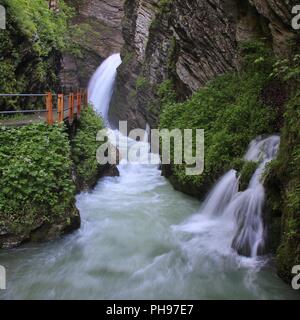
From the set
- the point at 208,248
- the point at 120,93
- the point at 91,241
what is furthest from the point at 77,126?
the point at 120,93

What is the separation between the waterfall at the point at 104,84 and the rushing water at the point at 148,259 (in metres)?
16.3

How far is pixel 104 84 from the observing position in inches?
1075

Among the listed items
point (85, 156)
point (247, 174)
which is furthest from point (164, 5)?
point (247, 174)

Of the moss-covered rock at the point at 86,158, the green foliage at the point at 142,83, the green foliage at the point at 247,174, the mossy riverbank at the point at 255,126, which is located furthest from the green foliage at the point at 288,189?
the green foliage at the point at 142,83

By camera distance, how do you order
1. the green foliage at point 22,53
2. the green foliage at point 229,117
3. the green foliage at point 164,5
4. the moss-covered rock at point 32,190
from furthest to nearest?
1. the green foliage at point 164,5
2. the green foliage at point 22,53
3. the green foliage at point 229,117
4. the moss-covered rock at point 32,190

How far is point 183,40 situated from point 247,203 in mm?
8734

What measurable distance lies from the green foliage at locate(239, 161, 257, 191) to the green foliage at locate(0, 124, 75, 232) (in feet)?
11.2

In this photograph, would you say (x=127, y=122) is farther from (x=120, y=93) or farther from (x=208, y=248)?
(x=208, y=248)

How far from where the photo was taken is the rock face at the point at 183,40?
1119 centimetres

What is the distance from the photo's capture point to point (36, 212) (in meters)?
7.86

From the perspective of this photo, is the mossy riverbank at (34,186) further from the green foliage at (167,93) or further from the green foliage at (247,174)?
the green foliage at (167,93)

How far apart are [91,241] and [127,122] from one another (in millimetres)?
15458

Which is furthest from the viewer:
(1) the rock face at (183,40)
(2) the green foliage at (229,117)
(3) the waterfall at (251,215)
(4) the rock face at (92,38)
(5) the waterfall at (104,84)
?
Answer: (4) the rock face at (92,38)

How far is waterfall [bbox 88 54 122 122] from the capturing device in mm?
26431
